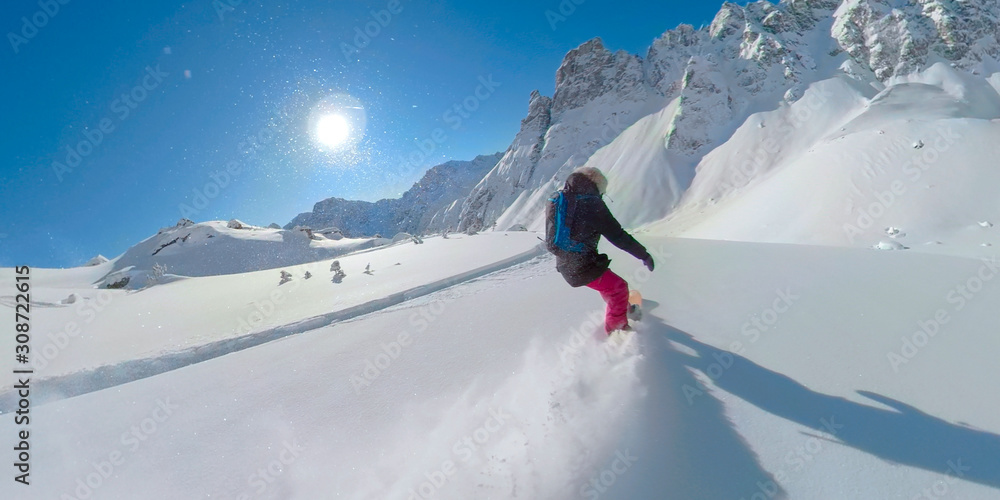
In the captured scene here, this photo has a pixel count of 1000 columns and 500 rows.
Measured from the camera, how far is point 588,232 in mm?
3373

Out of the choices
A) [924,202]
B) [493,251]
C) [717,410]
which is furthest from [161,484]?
[924,202]

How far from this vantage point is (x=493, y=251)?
28.3 ft

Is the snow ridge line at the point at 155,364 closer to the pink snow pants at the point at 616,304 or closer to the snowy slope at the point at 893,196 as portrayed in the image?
the pink snow pants at the point at 616,304

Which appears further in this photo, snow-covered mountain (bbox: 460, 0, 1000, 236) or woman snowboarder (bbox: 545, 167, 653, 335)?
snow-covered mountain (bbox: 460, 0, 1000, 236)

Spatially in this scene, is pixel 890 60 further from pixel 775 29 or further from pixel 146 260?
pixel 146 260
